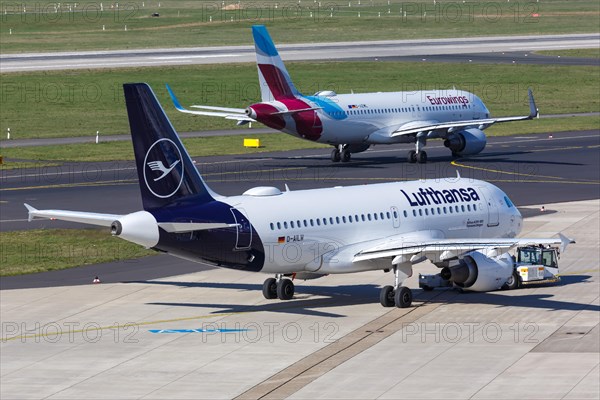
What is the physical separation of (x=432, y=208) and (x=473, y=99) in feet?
171

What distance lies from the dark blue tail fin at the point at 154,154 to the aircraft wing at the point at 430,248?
7988mm

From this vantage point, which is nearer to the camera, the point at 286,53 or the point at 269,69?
the point at 269,69

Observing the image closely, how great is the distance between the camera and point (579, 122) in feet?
417

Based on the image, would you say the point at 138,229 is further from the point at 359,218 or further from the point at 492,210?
the point at 492,210

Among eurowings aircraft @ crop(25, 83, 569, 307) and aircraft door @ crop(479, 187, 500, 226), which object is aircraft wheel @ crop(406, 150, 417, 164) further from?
aircraft door @ crop(479, 187, 500, 226)

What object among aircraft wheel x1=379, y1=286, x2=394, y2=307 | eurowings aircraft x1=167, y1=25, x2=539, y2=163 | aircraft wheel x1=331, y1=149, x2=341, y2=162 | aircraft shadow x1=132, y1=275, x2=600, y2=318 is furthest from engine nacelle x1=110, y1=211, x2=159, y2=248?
aircraft wheel x1=331, y1=149, x2=341, y2=162

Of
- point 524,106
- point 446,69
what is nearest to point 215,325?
point 524,106

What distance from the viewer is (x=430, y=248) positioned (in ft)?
171

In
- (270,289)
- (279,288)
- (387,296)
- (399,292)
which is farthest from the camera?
(270,289)

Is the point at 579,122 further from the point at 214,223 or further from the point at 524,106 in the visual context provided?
the point at 214,223

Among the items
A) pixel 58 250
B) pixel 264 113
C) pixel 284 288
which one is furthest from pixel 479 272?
pixel 264 113

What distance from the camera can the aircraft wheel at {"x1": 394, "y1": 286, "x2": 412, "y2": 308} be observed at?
53.1 metres

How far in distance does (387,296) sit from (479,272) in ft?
13.7

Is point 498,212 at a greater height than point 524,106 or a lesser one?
lesser
